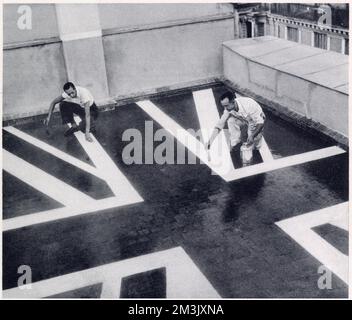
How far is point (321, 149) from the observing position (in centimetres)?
822

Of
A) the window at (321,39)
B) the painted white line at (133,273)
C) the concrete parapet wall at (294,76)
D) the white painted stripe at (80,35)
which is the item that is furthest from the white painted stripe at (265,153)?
the window at (321,39)

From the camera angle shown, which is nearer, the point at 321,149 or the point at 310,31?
the point at 321,149

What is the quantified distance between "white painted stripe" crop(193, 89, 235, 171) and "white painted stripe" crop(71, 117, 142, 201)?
5.67 feet

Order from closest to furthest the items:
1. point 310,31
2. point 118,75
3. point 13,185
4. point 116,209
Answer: point 116,209
point 13,185
point 118,75
point 310,31

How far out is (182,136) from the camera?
943cm

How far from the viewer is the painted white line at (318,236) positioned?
17.9ft

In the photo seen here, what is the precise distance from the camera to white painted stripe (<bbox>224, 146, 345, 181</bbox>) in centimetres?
769

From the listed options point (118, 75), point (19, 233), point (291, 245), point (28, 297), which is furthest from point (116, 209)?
point (118, 75)

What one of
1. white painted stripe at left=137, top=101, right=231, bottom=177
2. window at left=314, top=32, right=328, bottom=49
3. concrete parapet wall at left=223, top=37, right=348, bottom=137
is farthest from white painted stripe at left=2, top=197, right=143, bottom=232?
window at left=314, top=32, right=328, bottom=49

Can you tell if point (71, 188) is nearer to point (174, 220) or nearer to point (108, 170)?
point (108, 170)

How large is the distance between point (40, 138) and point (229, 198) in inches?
194

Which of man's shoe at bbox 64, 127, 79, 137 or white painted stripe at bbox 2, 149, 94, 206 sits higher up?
man's shoe at bbox 64, 127, 79, 137

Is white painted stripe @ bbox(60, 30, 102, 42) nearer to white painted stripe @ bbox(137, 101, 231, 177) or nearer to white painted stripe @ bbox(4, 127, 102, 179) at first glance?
white painted stripe @ bbox(137, 101, 231, 177)
